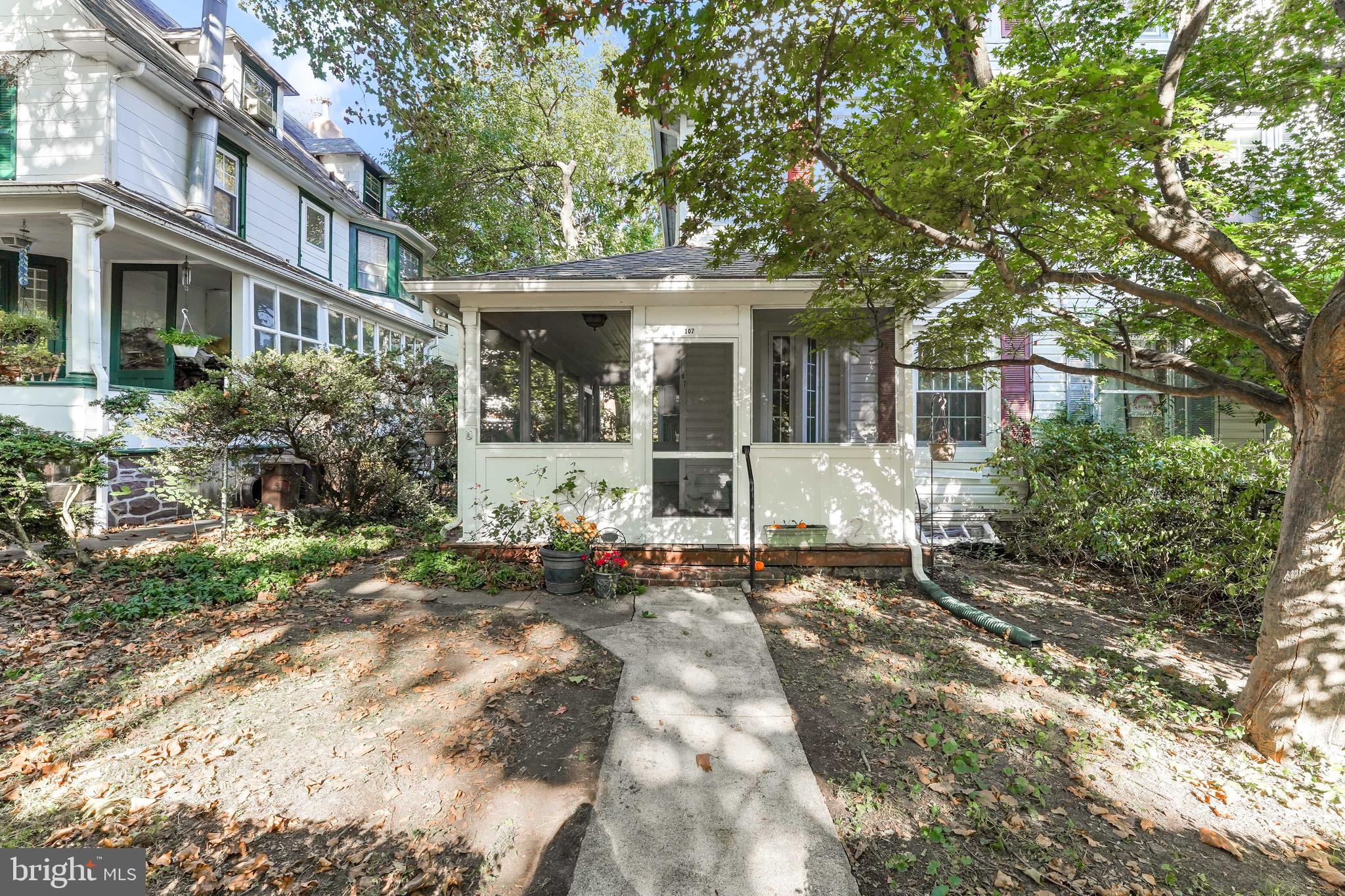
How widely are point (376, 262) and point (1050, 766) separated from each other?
1592 cm

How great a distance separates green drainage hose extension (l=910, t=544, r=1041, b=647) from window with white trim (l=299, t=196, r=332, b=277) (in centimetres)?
1295

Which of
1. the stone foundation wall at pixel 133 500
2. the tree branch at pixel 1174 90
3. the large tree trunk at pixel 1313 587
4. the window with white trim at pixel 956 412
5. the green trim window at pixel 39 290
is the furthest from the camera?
the window with white trim at pixel 956 412

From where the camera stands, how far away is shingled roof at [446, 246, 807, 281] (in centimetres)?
546

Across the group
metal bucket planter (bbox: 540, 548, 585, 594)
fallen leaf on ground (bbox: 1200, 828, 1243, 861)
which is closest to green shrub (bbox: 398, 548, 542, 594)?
metal bucket planter (bbox: 540, 548, 585, 594)

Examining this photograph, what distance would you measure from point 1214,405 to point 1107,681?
8.01 metres

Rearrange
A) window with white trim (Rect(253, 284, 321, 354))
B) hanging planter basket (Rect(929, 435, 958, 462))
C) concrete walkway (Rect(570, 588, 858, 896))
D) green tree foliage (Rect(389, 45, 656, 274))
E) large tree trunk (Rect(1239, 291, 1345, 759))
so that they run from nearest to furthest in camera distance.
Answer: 1. concrete walkway (Rect(570, 588, 858, 896))
2. large tree trunk (Rect(1239, 291, 1345, 759))
3. hanging planter basket (Rect(929, 435, 958, 462))
4. window with white trim (Rect(253, 284, 321, 354))
5. green tree foliage (Rect(389, 45, 656, 274))

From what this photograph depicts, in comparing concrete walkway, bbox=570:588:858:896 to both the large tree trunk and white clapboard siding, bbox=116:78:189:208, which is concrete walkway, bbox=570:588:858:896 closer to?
the large tree trunk

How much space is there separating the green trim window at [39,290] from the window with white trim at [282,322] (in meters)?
2.36

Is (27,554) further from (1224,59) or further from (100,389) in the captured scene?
(1224,59)

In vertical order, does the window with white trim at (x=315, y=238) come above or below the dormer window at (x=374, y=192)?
below

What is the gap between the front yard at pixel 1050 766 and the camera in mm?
2189

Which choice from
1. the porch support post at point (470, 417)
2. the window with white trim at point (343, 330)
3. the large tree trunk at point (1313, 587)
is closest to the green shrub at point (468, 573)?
the porch support post at point (470, 417)

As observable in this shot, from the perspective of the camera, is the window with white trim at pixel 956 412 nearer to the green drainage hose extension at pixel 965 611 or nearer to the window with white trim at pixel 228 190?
the green drainage hose extension at pixel 965 611

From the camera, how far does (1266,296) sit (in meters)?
3.07
